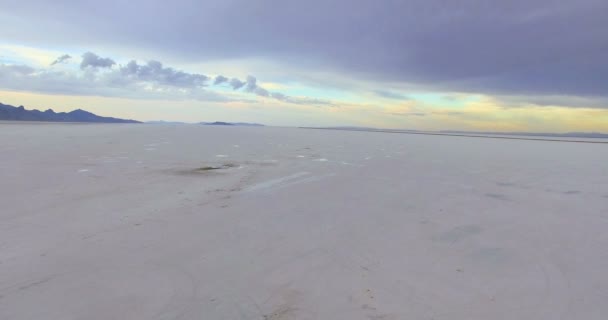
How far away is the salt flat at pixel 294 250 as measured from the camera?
10.4ft

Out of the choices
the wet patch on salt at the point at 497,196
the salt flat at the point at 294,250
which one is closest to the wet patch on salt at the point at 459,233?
the salt flat at the point at 294,250

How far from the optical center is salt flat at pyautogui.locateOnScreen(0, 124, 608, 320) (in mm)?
3176

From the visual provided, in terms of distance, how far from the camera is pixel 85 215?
570cm

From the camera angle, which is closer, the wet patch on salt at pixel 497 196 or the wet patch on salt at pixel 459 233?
the wet patch on salt at pixel 459 233

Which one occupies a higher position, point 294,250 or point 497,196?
point 497,196

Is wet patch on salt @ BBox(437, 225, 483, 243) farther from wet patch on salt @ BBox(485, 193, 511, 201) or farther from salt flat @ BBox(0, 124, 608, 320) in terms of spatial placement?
wet patch on salt @ BBox(485, 193, 511, 201)

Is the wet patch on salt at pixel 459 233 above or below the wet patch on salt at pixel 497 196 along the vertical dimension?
below

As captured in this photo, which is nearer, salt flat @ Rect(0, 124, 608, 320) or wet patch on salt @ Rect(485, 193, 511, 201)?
salt flat @ Rect(0, 124, 608, 320)

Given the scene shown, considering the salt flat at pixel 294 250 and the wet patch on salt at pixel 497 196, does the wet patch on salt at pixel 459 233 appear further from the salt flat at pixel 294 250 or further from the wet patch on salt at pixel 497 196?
the wet patch on salt at pixel 497 196

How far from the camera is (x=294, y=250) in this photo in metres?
4.50

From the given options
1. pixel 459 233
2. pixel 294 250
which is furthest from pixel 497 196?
pixel 294 250

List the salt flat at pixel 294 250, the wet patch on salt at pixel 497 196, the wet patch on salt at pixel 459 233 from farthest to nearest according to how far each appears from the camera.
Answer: the wet patch on salt at pixel 497 196 < the wet patch on salt at pixel 459 233 < the salt flat at pixel 294 250

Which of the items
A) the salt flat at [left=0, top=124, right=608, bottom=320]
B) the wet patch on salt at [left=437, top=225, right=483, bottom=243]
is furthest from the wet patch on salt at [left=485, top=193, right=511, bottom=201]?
the wet patch on salt at [left=437, top=225, right=483, bottom=243]

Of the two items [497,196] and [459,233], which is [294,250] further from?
[497,196]
